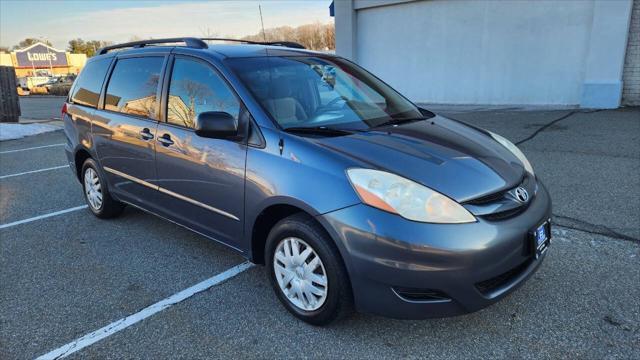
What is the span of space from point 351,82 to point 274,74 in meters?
0.75

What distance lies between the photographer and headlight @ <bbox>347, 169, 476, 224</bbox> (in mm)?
2355

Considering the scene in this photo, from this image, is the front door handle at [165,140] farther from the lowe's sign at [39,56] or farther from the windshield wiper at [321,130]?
the lowe's sign at [39,56]

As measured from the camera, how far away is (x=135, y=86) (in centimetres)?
406

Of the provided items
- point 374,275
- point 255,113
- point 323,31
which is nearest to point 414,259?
point 374,275

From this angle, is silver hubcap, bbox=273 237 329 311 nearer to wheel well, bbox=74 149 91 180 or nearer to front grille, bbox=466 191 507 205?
front grille, bbox=466 191 507 205

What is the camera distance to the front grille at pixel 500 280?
2441 mm

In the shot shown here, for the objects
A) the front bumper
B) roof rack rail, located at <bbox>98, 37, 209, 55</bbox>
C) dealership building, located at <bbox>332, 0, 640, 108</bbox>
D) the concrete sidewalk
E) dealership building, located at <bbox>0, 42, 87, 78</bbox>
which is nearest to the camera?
the front bumper

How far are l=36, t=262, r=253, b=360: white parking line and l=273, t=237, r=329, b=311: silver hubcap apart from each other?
0.75 m

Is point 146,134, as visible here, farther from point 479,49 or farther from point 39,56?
point 39,56

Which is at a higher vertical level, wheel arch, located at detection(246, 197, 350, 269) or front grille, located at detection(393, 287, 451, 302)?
wheel arch, located at detection(246, 197, 350, 269)

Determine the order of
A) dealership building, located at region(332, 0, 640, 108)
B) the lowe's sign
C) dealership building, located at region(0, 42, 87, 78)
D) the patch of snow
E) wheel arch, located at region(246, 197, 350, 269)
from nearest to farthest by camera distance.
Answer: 1. wheel arch, located at region(246, 197, 350, 269)
2. dealership building, located at region(332, 0, 640, 108)
3. the patch of snow
4. dealership building, located at region(0, 42, 87, 78)
5. the lowe's sign

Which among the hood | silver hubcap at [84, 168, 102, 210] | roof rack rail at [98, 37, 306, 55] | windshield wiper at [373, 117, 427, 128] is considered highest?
roof rack rail at [98, 37, 306, 55]

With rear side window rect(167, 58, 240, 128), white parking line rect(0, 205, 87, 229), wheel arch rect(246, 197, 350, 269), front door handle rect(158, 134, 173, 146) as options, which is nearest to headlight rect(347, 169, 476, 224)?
wheel arch rect(246, 197, 350, 269)

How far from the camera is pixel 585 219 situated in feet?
14.0
